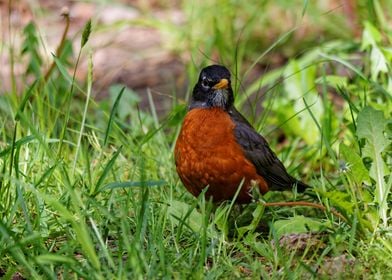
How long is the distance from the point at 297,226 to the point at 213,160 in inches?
27.1

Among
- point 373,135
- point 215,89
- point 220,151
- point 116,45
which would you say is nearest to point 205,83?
point 215,89

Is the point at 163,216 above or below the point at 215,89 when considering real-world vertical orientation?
below

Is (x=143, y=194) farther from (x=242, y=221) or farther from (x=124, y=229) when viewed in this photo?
(x=242, y=221)

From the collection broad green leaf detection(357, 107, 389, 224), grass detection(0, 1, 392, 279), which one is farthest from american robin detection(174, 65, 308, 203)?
broad green leaf detection(357, 107, 389, 224)

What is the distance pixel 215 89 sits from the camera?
4473 millimetres

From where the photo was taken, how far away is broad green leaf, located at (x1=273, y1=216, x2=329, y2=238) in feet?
12.0

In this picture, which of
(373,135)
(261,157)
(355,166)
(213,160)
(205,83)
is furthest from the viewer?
(205,83)

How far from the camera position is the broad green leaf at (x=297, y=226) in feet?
12.0

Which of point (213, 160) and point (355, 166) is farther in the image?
point (213, 160)

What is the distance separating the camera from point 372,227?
3.61m

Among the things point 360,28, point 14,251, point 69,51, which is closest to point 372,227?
point 14,251

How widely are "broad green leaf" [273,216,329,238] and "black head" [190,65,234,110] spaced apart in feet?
3.13

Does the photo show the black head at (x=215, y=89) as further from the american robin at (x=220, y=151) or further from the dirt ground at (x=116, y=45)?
the dirt ground at (x=116, y=45)

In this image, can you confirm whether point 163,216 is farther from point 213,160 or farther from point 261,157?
point 261,157
